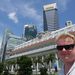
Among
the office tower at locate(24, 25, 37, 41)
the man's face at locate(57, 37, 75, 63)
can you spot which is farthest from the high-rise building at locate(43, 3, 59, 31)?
the man's face at locate(57, 37, 75, 63)

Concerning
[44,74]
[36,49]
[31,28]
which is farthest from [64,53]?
[31,28]

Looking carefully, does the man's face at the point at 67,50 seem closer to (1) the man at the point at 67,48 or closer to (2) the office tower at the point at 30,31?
(1) the man at the point at 67,48

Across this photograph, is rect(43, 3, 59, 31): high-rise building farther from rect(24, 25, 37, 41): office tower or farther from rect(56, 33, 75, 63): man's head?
rect(56, 33, 75, 63): man's head

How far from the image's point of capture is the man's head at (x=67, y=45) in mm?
4281

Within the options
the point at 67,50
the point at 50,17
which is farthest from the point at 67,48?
the point at 50,17

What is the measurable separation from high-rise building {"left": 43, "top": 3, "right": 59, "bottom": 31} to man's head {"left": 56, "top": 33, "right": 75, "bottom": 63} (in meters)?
149

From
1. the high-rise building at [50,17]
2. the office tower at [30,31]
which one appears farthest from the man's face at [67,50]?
the office tower at [30,31]

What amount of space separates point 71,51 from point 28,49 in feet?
234

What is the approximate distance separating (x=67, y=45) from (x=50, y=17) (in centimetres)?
16771

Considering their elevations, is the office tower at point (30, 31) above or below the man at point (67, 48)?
above

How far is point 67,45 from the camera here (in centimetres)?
431

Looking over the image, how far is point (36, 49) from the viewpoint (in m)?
69.8

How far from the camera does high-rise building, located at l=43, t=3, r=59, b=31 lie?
519ft

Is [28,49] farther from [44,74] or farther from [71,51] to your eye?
[71,51]
